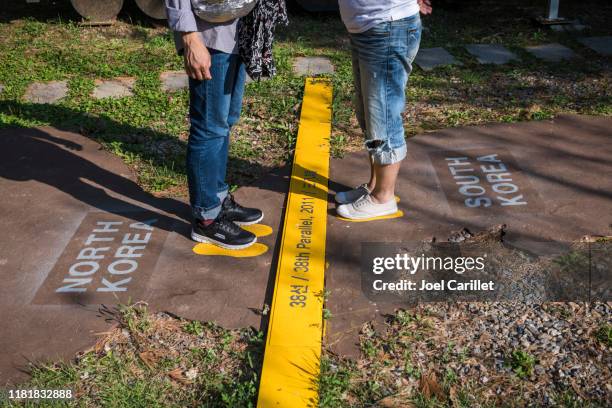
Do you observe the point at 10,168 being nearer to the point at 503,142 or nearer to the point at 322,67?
the point at 322,67

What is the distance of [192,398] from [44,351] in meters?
0.74

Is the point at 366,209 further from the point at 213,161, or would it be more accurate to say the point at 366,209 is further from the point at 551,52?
the point at 551,52

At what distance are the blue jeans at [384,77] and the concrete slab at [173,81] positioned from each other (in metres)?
2.64

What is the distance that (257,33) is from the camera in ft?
10.3

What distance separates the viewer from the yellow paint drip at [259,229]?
12.1 ft

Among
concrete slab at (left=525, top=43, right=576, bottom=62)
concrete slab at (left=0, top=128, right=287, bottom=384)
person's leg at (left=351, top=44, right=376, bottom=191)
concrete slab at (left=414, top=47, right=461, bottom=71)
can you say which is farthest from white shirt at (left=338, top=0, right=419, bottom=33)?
concrete slab at (left=525, top=43, right=576, bottom=62)

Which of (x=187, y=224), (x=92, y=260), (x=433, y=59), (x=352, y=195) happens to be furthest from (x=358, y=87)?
(x=433, y=59)

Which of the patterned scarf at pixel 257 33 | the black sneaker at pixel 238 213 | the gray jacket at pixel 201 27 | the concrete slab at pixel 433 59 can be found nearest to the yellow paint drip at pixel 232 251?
the black sneaker at pixel 238 213

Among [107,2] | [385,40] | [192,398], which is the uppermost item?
[385,40]

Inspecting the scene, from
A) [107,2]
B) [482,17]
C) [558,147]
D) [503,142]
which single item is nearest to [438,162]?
[503,142]

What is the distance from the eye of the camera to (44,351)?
113 inches

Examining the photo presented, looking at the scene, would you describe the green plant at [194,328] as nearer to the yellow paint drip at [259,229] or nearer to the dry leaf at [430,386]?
the yellow paint drip at [259,229]

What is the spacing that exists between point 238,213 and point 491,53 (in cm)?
384

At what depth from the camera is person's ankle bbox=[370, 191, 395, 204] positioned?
3761 mm
